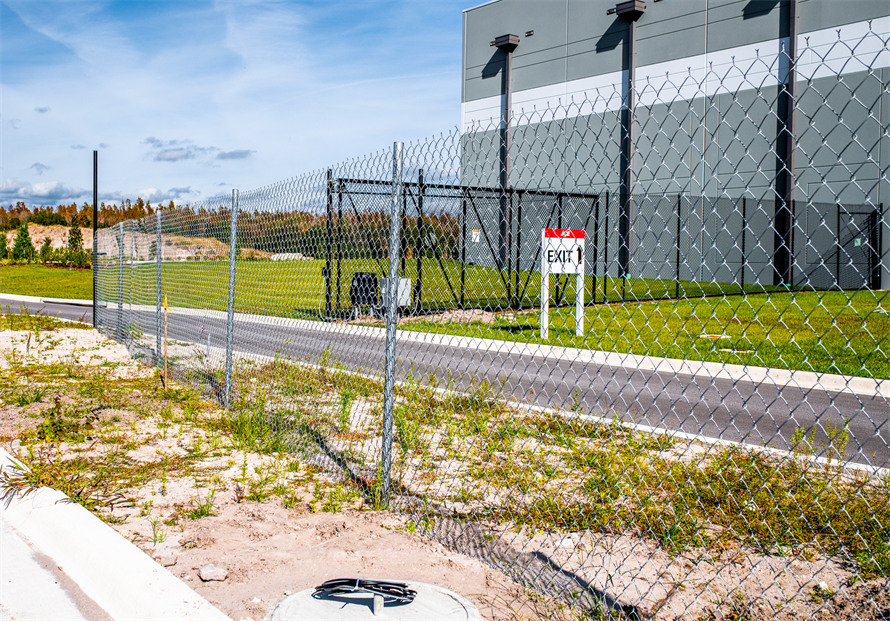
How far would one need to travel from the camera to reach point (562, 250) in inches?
499

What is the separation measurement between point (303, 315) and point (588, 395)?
377 centimetres

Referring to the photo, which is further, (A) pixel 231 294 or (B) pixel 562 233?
(B) pixel 562 233

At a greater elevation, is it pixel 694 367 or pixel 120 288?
pixel 120 288

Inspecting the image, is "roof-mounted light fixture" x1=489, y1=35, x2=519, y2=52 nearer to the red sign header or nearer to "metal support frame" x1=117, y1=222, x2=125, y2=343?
the red sign header

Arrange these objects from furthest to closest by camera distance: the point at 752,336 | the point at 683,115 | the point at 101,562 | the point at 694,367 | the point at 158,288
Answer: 1. the point at 683,115
2. the point at 752,336
3. the point at 694,367
4. the point at 158,288
5. the point at 101,562

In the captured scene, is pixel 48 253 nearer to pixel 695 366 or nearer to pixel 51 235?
pixel 51 235

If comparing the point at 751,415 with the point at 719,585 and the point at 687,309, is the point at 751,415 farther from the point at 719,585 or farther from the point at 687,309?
the point at 687,309

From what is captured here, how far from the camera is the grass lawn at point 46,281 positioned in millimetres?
30922

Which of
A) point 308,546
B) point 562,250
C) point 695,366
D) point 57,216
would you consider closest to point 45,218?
point 57,216

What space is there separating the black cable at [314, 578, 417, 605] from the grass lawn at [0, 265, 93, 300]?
92.9 ft

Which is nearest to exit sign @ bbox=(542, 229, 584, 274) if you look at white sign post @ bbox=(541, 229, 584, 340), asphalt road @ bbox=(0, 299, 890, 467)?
white sign post @ bbox=(541, 229, 584, 340)

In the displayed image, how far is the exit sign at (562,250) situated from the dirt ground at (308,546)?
7.13m

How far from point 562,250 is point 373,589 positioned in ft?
32.9

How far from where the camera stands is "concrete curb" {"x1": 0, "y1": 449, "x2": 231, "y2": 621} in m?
3.21
